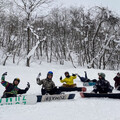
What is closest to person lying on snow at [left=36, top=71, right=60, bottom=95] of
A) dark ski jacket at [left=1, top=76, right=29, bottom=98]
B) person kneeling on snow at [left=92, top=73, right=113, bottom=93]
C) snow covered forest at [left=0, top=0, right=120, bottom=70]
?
dark ski jacket at [left=1, top=76, right=29, bottom=98]

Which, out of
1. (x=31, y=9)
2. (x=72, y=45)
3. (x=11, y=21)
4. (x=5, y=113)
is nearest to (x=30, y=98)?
(x=5, y=113)

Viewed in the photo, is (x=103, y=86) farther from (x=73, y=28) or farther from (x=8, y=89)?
(x=73, y=28)

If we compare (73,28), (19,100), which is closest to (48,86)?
(19,100)

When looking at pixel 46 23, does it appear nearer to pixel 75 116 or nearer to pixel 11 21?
pixel 11 21

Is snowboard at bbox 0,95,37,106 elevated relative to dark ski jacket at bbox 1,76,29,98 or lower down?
lower down

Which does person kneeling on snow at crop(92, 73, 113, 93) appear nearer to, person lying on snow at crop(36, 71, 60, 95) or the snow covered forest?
person lying on snow at crop(36, 71, 60, 95)

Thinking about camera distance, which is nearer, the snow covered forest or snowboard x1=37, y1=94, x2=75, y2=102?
snowboard x1=37, y1=94, x2=75, y2=102

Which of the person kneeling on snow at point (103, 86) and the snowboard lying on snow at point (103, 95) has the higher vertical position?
the person kneeling on snow at point (103, 86)

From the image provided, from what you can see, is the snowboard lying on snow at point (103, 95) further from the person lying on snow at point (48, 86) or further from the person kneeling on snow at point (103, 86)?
the person lying on snow at point (48, 86)

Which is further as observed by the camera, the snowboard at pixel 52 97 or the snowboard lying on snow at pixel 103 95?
the snowboard lying on snow at pixel 103 95

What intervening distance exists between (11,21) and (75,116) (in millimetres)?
18152

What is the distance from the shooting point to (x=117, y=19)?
53.1 feet

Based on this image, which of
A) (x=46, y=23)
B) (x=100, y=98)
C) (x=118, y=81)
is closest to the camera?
(x=100, y=98)

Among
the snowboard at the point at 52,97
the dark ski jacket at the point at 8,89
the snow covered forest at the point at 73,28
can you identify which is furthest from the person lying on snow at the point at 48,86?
the snow covered forest at the point at 73,28
